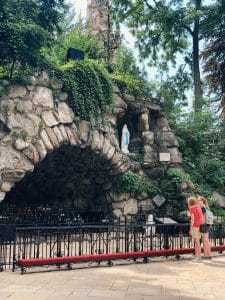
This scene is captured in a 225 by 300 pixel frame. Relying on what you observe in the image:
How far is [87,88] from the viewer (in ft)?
40.5

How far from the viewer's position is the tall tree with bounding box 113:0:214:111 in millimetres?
19609

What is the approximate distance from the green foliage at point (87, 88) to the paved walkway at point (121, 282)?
5.45 metres

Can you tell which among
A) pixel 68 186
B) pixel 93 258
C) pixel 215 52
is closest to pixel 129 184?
pixel 68 186

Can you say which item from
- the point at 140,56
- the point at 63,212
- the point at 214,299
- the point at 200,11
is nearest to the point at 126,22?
the point at 140,56

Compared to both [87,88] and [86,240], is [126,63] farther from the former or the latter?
[86,240]

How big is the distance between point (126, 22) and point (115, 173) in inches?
448

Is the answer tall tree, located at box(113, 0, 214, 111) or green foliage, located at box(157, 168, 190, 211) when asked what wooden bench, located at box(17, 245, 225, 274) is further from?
tall tree, located at box(113, 0, 214, 111)

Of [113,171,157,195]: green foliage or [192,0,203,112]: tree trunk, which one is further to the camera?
[192,0,203,112]: tree trunk

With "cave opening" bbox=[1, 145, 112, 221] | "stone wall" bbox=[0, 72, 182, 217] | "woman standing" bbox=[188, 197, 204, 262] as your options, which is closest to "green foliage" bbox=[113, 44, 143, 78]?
"stone wall" bbox=[0, 72, 182, 217]

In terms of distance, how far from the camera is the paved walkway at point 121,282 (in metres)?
5.43

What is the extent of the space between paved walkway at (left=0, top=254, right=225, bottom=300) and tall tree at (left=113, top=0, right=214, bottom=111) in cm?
1236

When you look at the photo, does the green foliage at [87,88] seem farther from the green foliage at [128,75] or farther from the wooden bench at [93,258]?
the wooden bench at [93,258]

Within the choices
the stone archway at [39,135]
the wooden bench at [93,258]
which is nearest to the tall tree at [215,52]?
the stone archway at [39,135]

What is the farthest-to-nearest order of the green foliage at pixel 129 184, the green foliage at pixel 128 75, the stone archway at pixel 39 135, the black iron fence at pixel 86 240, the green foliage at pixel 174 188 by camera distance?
the green foliage at pixel 128 75
the green foliage at pixel 174 188
the green foliage at pixel 129 184
the stone archway at pixel 39 135
the black iron fence at pixel 86 240
